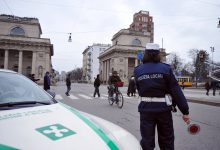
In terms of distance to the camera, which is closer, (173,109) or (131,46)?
(173,109)

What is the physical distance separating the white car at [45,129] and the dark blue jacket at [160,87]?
0.73 meters

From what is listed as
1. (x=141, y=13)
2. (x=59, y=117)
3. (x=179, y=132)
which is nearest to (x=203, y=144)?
(x=179, y=132)

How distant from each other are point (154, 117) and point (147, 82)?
0.46 metres

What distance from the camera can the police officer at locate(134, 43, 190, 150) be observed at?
3.51 metres

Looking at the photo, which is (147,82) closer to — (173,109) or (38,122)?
(173,109)

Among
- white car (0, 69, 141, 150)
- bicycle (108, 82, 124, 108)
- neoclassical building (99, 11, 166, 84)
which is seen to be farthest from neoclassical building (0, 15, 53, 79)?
white car (0, 69, 141, 150)

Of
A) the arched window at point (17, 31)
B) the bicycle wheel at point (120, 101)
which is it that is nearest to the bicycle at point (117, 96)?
the bicycle wheel at point (120, 101)

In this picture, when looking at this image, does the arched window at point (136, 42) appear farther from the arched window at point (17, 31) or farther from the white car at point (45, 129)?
the white car at point (45, 129)

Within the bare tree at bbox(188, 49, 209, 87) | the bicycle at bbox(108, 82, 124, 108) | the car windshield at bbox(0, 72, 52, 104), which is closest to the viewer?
the car windshield at bbox(0, 72, 52, 104)

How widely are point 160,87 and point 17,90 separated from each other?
1811 mm

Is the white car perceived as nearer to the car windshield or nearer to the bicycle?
the car windshield

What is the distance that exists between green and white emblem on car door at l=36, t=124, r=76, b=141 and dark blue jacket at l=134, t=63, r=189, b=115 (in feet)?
4.81

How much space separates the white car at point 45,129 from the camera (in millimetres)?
2062

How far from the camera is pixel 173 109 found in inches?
146
